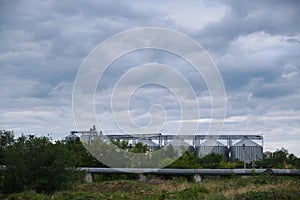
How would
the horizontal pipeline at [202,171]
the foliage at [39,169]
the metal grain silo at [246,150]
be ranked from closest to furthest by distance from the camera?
the foliage at [39,169], the horizontal pipeline at [202,171], the metal grain silo at [246,150]

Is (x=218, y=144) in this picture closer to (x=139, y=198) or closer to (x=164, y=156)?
(x=164, y=156)

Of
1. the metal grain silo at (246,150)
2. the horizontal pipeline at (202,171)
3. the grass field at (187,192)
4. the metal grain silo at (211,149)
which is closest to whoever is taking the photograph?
the grass field at (187,192)

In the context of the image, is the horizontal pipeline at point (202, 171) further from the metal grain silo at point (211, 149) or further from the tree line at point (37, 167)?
the metal grain silo at point (211, 149)

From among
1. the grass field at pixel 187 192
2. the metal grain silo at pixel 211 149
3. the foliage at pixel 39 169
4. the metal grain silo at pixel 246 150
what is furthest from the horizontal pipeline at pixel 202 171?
the metal grain silo at pixel 211 149

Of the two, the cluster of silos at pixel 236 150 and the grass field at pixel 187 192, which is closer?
the grass field at pixel 187 192

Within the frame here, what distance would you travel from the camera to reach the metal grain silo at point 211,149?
45397 millimetres

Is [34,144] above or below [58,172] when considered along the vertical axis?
above

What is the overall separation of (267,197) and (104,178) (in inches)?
521

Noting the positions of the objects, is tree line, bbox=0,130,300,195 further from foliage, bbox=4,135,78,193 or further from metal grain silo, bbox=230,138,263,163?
metal grain silo, bbox=230,138,263,163

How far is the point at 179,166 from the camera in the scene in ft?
94.8

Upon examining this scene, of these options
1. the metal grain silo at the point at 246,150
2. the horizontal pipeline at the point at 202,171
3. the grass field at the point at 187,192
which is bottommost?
the grass field at the point at 187,192

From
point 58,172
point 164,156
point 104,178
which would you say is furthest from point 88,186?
point 164,156

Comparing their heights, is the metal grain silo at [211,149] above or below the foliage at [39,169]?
above

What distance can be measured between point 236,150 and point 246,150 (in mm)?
1614
